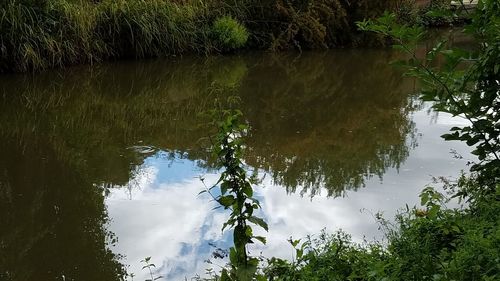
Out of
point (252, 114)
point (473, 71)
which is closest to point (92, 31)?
point (252, 114)

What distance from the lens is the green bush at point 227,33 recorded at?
12.6 m

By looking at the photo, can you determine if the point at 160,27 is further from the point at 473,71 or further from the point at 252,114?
the point at 473,71

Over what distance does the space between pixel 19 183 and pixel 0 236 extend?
1.09 metres

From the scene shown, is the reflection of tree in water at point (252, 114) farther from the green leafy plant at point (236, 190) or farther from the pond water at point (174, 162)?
the green leafy plant at point (236, 190)

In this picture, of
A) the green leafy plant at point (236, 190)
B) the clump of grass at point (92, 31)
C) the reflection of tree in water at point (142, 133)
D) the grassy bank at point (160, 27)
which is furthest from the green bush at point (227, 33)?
the green leafy plant at point (236, 190)

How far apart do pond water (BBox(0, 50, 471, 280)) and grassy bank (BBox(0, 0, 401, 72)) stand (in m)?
0.60

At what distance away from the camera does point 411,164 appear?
19.3 ft

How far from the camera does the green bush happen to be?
12.6 m

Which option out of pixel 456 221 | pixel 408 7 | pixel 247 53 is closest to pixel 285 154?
pixel 456 221

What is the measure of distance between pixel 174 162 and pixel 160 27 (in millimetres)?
6480

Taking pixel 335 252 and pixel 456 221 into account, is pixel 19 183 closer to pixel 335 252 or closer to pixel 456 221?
pixel 335 252

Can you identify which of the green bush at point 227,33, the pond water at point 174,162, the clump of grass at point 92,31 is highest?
the green bush at point 227,33

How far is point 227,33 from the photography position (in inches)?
499

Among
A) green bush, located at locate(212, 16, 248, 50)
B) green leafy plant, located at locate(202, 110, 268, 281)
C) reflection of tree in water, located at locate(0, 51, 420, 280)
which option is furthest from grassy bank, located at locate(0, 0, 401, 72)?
green leafy plant, located at locate(202, 110, 268, 281)
